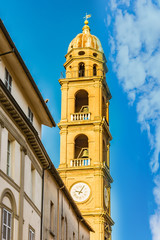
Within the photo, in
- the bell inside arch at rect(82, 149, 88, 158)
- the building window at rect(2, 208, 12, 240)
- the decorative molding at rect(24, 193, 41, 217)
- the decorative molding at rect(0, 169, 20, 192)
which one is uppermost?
the bell inside arch at rect(82, 149, 88, 158)

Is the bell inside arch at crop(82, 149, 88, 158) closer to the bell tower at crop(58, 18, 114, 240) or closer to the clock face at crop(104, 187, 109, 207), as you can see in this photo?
the bell tower at crop(58, 18, 114, 240)

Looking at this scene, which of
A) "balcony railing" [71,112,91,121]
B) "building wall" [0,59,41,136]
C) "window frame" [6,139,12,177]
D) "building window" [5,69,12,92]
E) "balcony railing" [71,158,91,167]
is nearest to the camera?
"window frame" [6,139,12,177]

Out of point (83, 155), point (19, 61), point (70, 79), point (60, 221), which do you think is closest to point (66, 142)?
point (83, 155)

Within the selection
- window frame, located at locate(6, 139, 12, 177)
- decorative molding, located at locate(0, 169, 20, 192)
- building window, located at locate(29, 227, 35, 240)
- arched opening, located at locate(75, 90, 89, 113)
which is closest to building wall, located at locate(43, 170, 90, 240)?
building window, located at locate(29, 227, 35, 240)

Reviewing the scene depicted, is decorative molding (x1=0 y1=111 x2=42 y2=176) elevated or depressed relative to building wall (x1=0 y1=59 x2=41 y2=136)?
depressed

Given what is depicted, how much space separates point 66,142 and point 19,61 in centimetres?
3882

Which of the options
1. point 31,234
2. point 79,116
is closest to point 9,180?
point 31,234

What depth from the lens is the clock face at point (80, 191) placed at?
62344mm

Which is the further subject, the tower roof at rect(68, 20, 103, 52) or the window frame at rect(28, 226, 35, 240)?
the tower roof at rect(68, 20, 103, 52)

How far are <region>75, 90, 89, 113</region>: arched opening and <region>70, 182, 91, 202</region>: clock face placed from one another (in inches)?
384

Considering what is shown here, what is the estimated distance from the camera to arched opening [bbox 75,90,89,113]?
68.8 m

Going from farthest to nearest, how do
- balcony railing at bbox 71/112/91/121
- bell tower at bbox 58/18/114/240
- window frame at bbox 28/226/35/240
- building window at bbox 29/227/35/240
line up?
balcony railing at bbox 71/112/91/121 → bell tower at bbox 58/18/114/240 → building window at bbox 29/227/35/240 → window frame at bbox 28/226/35/240

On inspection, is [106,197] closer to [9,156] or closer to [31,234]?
[31,234]

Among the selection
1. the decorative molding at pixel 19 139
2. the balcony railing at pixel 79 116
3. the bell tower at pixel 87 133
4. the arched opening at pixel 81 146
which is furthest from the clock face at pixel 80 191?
the decorative molding at pixel 19 139
